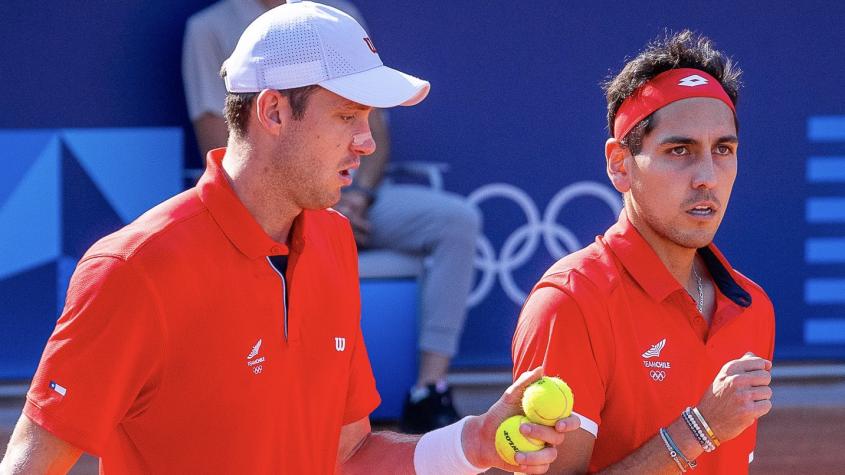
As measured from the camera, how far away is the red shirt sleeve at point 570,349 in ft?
8.34

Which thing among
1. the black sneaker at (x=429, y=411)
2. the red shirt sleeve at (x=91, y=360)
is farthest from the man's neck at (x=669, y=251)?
the black sneaker at (x=429, y=411)

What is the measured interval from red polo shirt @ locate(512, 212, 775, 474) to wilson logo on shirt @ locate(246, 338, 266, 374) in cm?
52

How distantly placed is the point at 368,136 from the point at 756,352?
3.32ft

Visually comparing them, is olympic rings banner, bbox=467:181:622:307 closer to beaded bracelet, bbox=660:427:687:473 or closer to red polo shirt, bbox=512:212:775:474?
red polo shirt, bbox=512:212:775:474

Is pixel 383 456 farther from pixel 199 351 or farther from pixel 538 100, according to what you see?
pixel 538 100

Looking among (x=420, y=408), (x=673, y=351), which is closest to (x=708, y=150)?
(x=673, y=351)

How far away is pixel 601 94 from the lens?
252 inches

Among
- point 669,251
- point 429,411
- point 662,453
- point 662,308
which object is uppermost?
point 669,251

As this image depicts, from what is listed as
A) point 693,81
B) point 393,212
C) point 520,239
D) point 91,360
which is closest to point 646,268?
point 693,81

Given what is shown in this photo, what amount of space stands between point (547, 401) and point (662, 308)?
0.51 meters

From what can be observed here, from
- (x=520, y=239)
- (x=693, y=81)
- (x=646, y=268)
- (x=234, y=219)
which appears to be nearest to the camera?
(x=234, y=219)

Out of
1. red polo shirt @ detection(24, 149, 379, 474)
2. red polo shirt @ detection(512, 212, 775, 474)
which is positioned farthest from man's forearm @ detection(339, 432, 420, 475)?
red polo shirt @ detection(512, 212, 775, 474)

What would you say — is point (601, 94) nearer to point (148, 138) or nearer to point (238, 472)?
point (148, 138)

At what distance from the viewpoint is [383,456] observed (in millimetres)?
2840
